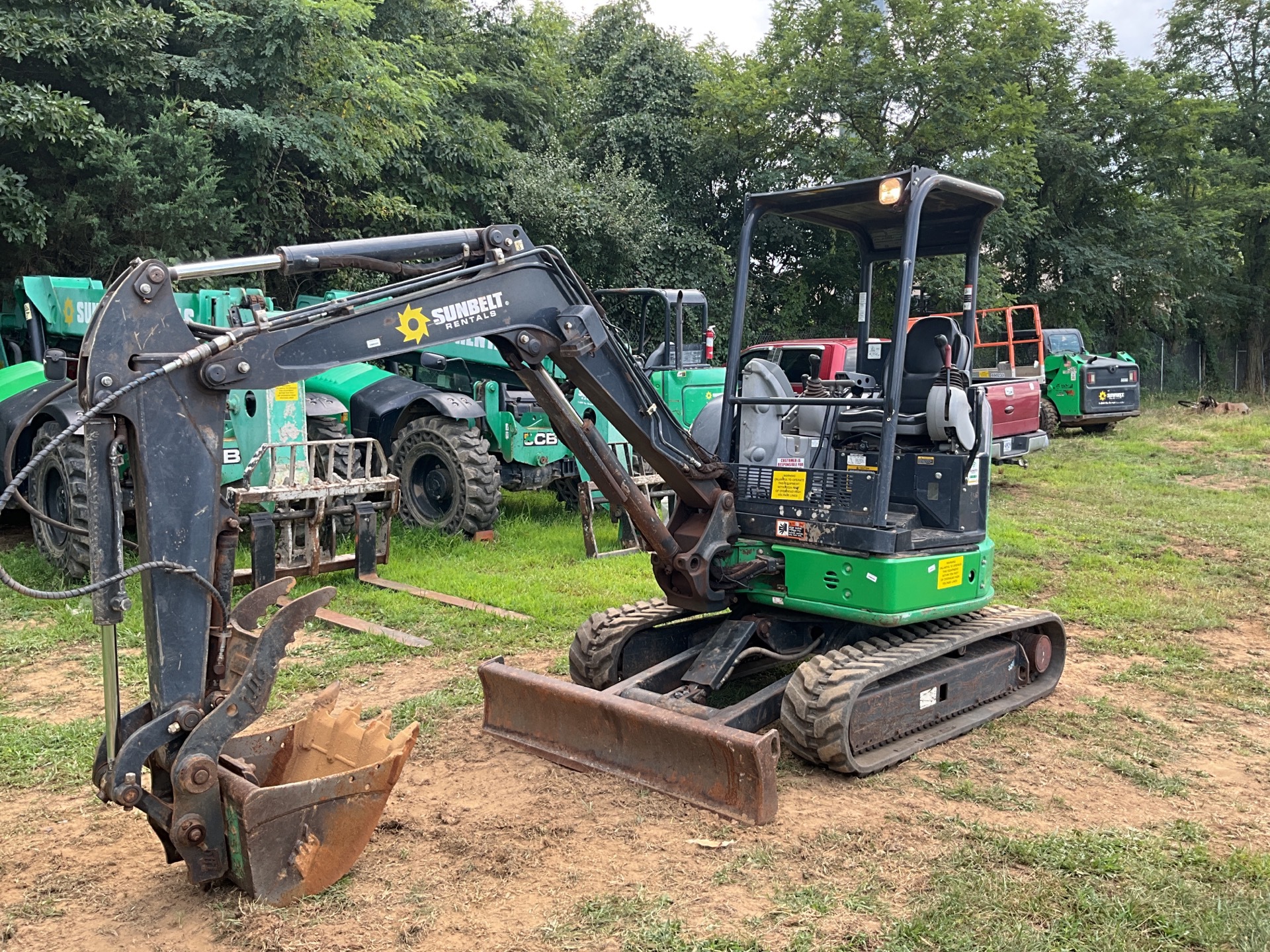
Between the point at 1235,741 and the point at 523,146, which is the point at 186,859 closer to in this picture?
the point at 1235,741

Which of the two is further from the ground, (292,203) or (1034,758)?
(292,203)

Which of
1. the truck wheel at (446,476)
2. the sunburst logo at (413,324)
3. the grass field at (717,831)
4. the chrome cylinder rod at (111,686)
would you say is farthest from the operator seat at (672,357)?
the chrome cylinder rod at (111,686)

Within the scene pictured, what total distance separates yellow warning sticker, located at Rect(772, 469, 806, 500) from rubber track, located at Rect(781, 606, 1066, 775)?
2.65ft

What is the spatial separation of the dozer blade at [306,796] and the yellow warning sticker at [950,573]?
2.73 meters

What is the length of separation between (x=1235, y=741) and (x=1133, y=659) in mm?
1440

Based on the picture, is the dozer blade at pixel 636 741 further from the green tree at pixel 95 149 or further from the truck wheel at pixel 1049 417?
the truck wheel at pixel 1049 417

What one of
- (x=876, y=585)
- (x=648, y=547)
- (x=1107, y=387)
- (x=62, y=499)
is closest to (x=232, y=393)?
(x=62, y=499)

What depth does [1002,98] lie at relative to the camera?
867 inches

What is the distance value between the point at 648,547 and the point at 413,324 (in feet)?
6.05

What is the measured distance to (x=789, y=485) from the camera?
5.50 m

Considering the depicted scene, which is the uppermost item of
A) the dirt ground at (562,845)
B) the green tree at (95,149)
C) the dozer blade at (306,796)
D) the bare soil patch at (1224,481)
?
the green tree at (95,149)

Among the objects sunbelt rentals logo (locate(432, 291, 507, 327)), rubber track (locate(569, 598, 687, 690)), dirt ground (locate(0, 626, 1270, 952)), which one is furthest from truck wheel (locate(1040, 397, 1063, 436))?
sunbelt rentals logo (locate(432, 291, 507, 327))

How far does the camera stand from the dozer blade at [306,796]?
11.8ft

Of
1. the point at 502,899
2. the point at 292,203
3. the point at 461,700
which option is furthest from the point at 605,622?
the point at 292,203
